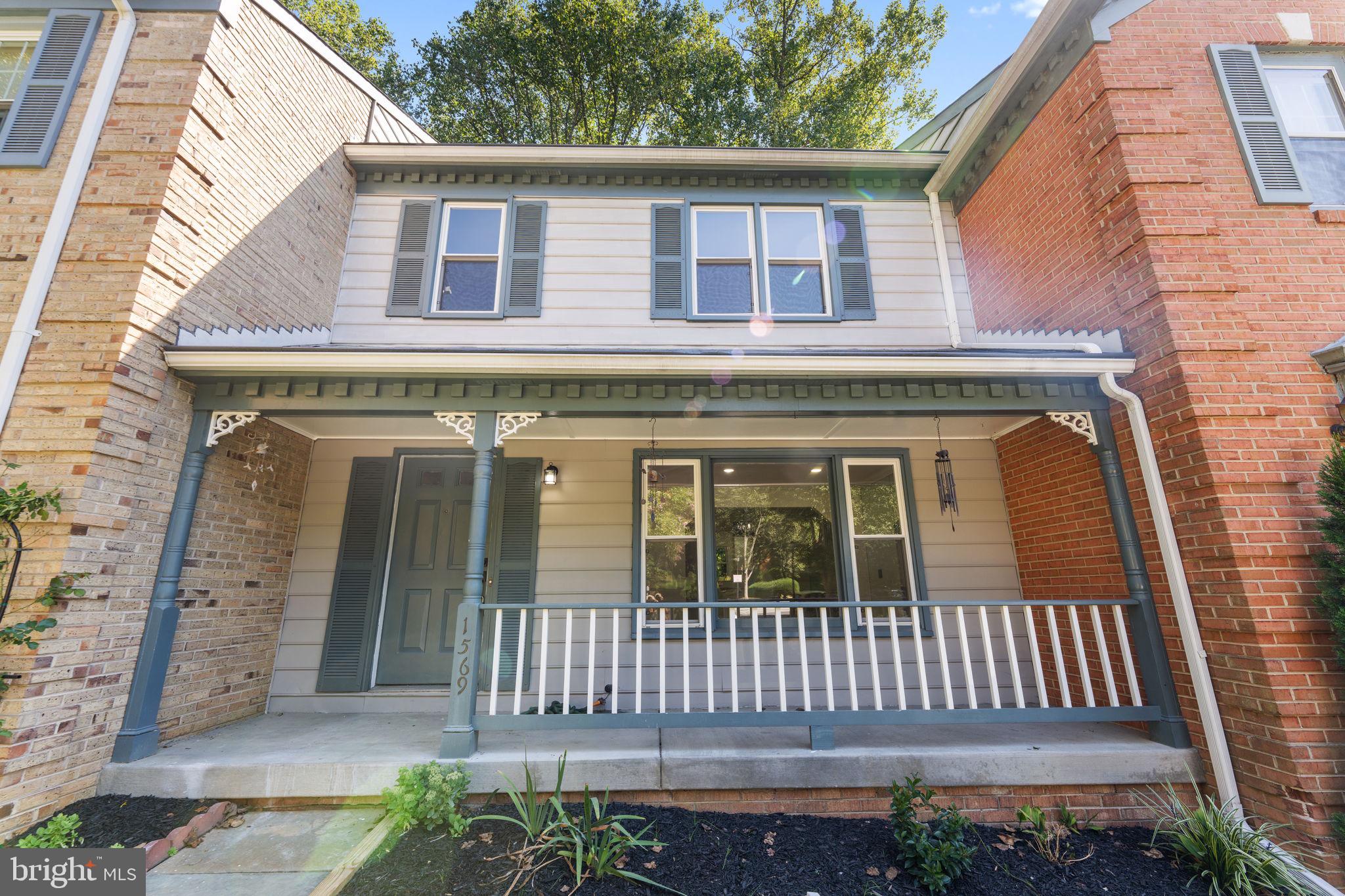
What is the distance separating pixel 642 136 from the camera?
1233cm

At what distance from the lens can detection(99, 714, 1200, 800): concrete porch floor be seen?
3371mm

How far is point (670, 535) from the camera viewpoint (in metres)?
5.30

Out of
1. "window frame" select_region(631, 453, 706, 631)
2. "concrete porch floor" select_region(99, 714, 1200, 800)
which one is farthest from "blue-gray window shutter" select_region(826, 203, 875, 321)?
"concrete porch floor" select_region(99, 714, 1200, 800)

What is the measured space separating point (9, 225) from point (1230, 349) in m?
8.26

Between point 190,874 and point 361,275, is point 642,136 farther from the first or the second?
point 190,874

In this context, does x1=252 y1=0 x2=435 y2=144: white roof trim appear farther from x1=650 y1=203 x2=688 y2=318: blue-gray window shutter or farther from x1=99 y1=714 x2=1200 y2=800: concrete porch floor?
x1=99 y1=714 x2=1200 y2=800: concrete porch floor

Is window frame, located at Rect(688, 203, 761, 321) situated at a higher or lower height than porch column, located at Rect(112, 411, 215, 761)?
higher

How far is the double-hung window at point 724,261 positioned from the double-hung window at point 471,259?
6.90 feet

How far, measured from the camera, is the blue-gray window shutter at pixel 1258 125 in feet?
13.0

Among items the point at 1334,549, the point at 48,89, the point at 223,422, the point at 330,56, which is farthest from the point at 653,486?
the point at 330,56

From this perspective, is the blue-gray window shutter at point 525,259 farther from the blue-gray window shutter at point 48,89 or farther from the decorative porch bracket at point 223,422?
the blue-gray window shutter at point 48,89

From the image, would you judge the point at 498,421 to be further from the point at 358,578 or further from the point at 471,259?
the point at 471,259

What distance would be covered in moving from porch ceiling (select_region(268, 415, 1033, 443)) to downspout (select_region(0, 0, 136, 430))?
4.94ft

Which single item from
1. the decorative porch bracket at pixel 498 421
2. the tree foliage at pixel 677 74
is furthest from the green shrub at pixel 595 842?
the tree foliage at pixel 677 74
